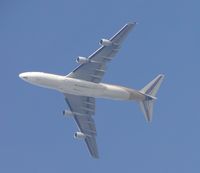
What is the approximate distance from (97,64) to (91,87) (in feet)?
15.5

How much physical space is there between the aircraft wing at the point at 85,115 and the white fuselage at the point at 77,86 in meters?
8.14

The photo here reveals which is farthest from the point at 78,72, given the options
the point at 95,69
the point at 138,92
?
the point at 138,92

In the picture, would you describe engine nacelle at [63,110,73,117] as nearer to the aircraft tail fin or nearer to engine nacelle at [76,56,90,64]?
engine nacelle at [76,56,90,64]

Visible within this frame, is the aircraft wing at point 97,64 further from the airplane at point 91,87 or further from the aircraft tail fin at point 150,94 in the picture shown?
the aircraft tail fin at point 150,94

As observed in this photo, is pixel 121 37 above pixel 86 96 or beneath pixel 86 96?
above

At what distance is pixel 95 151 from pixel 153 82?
1772 centimetres

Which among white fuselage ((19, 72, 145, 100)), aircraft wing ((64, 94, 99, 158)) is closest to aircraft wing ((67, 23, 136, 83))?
white fuselage ((19, 72, 145, 100))

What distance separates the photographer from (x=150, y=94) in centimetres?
15275

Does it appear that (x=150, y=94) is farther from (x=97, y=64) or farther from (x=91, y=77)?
(x=97, y=64)

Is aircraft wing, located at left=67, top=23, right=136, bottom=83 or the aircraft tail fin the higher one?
aircraft wing, located at left=67, top=23, right=136, bottom=83

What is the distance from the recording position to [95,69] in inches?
5773

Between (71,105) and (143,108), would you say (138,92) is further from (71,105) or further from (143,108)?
(71,105)

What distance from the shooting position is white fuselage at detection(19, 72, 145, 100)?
14150 cm

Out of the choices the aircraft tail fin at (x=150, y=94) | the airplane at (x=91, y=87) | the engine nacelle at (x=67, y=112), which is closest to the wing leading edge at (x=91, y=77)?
the airplane at (x=91, y=87)
